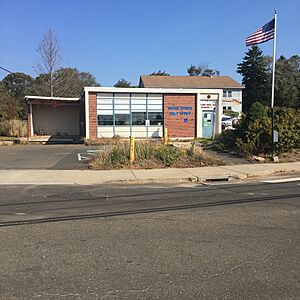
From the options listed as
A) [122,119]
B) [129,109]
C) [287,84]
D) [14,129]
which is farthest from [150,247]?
[287,84]

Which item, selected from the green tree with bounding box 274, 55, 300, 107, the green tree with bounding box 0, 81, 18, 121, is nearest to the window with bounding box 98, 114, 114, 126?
the green tree with bounding box 0, 81, 18, 121

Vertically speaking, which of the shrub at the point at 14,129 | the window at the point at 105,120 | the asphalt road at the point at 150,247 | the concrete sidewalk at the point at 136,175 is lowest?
the concrete sidewalk at the point at 136,175

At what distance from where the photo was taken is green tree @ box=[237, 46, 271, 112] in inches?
2662

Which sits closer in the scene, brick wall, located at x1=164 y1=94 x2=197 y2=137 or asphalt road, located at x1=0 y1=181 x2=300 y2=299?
asphalt road, located at x1=0 y1=181 x2=300 y2=299

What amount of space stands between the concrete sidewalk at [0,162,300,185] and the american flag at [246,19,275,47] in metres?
11.6

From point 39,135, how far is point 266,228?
3047 cm

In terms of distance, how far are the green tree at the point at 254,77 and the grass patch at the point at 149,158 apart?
178ft

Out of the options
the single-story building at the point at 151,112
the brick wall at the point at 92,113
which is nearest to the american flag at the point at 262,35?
the single-story building at the point at 151,112

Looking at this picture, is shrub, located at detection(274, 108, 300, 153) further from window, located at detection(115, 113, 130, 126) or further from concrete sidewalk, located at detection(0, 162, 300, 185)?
window, located at detection(115, 113, 130, 126)

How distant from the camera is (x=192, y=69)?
101188mm

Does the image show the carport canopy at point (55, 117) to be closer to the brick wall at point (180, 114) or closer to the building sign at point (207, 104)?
the brick wall at point (180, 114)

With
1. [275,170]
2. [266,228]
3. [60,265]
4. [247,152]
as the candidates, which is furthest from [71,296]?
[247,152]

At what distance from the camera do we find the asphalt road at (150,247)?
384cm

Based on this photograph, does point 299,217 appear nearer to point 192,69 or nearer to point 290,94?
point 290,94
